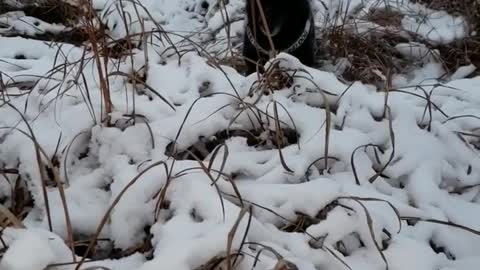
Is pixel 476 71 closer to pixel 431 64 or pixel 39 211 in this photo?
pixel 431 64

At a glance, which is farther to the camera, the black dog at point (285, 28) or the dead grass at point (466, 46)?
the dead grass at point (466, 46)

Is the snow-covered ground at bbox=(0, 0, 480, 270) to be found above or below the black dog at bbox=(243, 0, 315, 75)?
below

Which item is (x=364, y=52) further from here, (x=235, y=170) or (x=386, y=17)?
(x=235, y=170)

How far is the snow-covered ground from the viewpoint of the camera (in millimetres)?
1264

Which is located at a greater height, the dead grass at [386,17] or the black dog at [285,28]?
the black dog at [285,28]

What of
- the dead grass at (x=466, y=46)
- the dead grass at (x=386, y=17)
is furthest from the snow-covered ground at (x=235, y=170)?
the dead grass at (x=386, y=17)

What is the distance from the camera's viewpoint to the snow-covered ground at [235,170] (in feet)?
4.15

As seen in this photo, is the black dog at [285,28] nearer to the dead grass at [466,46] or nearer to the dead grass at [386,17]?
the dead grass at [466,46]

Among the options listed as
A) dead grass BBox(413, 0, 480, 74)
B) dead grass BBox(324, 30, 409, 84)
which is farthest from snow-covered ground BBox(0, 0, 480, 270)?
dead grass BBox(413, 0, 480, 74)

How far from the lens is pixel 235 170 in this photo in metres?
1.56

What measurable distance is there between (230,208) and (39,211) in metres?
0.52

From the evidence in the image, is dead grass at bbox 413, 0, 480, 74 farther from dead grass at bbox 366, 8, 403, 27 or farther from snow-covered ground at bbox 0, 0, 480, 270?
snow-covered ground at bbox 0, 0, 480, 270

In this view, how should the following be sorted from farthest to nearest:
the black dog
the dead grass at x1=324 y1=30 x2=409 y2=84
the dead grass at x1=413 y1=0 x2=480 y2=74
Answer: the dead grass at x1=413 y1=0 x2=480 y2=74 < the dead grass at x1=324 y1=30 x2=409 y2=84 < the black dog

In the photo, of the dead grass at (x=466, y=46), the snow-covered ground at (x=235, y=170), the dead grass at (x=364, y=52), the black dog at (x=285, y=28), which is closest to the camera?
the snow-covered ground at (x=235, y=170)
